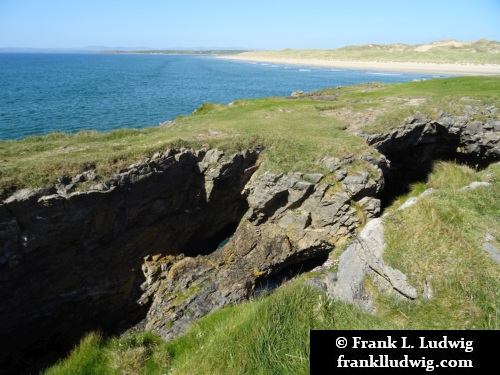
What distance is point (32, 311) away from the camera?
16.1 m

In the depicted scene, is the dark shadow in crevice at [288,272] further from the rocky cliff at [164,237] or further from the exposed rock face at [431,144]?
the exposed rock face at [431,144]

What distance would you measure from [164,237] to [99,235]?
13.4 feet

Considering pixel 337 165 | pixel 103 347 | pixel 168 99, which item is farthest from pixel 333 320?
pixel 168 99

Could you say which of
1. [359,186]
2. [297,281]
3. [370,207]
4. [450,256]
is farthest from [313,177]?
[450,256]

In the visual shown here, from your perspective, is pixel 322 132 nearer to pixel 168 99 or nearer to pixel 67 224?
pixel 67 224

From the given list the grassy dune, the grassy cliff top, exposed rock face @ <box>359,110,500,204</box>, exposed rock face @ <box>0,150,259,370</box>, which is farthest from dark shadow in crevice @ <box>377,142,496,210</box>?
exposed rock face @ <box>0,150,259,370</box>

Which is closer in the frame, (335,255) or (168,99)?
(335,255)

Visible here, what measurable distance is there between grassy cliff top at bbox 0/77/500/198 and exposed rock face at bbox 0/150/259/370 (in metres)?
0.96

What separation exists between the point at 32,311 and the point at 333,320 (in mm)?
15474

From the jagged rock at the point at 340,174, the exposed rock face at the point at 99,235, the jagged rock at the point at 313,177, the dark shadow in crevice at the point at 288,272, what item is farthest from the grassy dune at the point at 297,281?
the dark shadow in crevice at the point at 288,272

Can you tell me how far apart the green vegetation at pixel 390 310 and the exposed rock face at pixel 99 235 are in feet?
12.6

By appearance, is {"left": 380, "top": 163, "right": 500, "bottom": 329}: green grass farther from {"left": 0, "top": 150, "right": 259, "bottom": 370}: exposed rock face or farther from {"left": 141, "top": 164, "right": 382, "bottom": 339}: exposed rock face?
{"left": 0, "top": 150, "right": 259, "bottom": 370}: exposed rock face

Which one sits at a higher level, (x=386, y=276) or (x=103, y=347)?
(x=386, y=276)

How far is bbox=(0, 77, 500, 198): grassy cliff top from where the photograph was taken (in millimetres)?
17172
